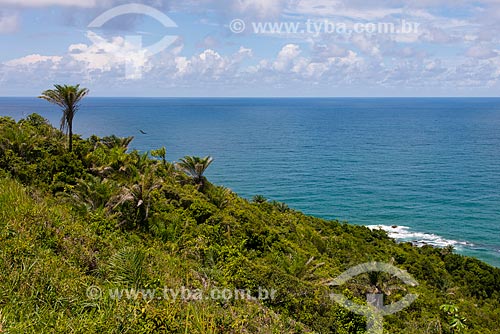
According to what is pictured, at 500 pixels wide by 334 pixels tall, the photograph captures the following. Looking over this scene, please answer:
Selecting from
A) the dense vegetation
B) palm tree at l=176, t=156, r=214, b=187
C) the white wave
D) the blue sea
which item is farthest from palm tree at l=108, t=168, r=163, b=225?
the blue sea

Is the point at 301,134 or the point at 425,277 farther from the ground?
the point at 301,134

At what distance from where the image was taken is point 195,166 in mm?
33094

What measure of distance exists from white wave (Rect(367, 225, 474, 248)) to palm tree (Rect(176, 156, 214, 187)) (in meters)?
24.0

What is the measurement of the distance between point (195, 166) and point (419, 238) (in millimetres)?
28478

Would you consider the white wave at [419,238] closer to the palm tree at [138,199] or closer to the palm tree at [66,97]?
the palm tree at [138,199]

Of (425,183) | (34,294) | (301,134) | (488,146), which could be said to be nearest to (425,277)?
(34,294)

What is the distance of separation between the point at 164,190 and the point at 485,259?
3356 centimetres

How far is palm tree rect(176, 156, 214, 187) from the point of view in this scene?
32.9 m

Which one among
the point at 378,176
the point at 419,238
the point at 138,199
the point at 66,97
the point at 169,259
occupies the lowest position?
the point at 419,238

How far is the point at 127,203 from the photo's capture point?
2103 cm

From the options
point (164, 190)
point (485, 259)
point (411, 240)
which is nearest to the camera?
point (164, 190)

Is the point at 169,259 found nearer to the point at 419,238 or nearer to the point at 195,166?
the point at 195,166

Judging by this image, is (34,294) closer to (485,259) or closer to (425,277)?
(425,277)

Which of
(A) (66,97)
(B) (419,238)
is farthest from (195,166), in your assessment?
(B) (419,238)
